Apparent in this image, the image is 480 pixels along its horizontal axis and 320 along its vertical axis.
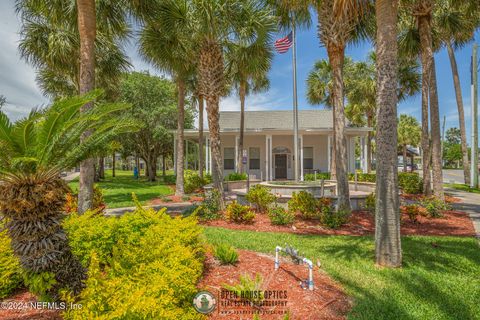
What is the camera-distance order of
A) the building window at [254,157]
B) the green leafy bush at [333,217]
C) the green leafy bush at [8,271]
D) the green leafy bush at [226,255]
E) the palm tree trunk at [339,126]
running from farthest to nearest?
the building window at [254,157]
the palm tree trunk at [339,126]
the green leafy bush at [333,217]
the green leafy bush at [226,255]
the green leafy bush at [8,271]

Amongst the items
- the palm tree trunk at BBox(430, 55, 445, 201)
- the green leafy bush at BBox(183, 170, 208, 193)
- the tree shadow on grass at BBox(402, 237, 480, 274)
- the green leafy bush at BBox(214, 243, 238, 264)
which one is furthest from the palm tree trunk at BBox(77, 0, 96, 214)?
the palm tree trunk at BBox(430, 55, 445, 201)

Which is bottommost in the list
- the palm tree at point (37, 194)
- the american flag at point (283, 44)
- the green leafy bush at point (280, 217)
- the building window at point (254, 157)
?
the green leafy bush at point (280, 217)

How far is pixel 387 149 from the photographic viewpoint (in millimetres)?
4934

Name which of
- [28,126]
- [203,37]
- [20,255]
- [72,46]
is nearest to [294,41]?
[203,37]

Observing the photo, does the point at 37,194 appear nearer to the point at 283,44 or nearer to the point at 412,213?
the point at 412,213

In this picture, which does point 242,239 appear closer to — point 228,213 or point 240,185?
point 228,213

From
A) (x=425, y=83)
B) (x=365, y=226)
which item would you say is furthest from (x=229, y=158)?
(x=365, y=226)

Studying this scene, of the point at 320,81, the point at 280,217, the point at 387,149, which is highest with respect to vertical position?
the point at 320,81

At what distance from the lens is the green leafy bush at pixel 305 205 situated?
868cm

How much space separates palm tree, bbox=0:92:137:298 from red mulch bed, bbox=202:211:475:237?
218 inches

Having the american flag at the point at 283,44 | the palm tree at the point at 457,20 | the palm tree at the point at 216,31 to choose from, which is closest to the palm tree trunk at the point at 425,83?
the palm tree at the point at 457,20

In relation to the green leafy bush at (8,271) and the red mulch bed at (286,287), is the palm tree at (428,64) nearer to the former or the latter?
the red mulch bed at (286,287)

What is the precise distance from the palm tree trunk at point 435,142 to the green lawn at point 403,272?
5180 mm

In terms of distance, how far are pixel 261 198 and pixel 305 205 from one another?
1628mm
